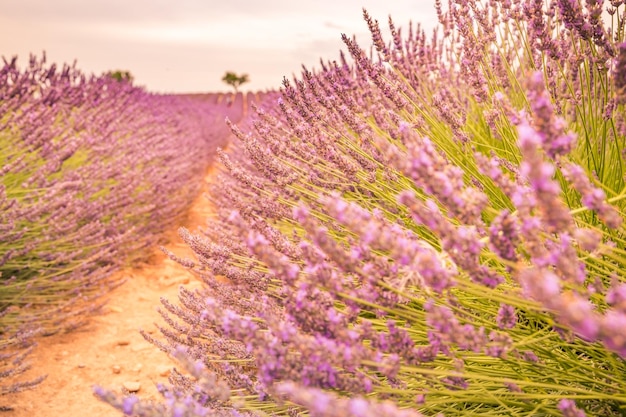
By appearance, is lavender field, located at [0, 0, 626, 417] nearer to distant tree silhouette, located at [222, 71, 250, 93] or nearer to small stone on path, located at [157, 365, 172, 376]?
small stone on path, located at [157, 365, 172, 376]

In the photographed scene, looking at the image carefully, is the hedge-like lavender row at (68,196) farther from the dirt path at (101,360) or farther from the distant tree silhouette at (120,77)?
the distant tree silhouette at (120,77)

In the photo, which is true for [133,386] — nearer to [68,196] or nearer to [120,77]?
[68,196]

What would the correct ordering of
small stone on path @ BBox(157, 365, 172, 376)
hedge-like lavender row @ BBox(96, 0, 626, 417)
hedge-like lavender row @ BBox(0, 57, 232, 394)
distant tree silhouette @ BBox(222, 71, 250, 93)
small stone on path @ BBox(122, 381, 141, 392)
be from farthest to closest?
1. distant tree silhouette @ BBox(222, 71, 250, 93)
2. hedge-like lavender row @ BBox(0, 57, 232, 394)
3. small stone on path @ BBox(157, 365, 172, 376)
4. small stone on path @ BBox(122, 381, 141, 392)
5. hedge-like lavender row @ BBox(96, 0, 626, 417)

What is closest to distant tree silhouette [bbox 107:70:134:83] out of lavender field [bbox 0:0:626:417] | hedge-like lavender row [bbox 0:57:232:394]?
hedge-like lavender row [bbox 0:57:232:394]

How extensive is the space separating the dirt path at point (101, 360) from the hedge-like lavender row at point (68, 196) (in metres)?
0.13

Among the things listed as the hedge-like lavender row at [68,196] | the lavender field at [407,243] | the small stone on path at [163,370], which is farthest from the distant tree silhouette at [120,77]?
the small stone on path at [163,370]

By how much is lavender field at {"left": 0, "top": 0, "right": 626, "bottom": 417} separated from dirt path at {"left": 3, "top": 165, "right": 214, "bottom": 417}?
6.5 inches

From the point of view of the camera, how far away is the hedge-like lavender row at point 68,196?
9.32 ft

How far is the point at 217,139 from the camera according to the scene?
9.75m

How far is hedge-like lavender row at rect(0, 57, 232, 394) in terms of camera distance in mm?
2842

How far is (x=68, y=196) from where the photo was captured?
293 centimetres

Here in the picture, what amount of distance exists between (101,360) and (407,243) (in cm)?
266

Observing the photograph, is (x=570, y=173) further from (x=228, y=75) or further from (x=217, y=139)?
(x=228, y=75)

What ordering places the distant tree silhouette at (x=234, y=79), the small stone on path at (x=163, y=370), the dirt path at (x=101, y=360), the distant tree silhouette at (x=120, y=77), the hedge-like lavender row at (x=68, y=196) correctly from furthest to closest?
the distant tree silhouette at (x=234, y=79) < the distant tree silhouette at (x=120, y=77) < the hedge-like lavender row at (x=68, y=196) < the small stone on path at (x=163, y=370) < the dirt path at (x=101, y=360)
